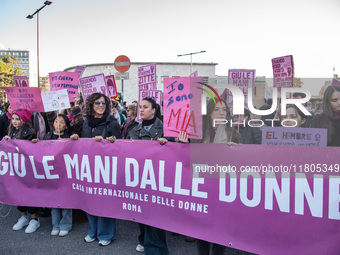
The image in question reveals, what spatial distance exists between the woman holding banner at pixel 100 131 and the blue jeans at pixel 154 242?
62 centimetres

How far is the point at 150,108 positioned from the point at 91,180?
3.99 feet

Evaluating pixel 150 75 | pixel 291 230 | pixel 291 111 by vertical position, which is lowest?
pixel 291 230

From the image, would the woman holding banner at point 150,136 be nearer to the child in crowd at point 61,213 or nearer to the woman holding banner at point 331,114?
the child in crowd at point 61,213

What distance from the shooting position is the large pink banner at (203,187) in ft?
7.27

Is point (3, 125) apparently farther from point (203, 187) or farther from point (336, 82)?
point (336, 82)

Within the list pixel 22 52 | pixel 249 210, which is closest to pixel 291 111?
pixel 249 210

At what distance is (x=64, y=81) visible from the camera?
5.10m

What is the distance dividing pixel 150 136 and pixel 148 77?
320 cm

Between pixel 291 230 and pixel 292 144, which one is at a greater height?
pixel 292 144

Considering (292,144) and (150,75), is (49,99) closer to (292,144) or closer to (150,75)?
(150,75)

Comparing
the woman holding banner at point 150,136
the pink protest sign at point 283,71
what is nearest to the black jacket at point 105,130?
the woman holding banner at point 150,136

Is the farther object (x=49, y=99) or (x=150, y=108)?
(x=49, y=99)

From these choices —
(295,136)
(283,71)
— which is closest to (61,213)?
(295,136)

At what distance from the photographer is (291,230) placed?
2.24 m
